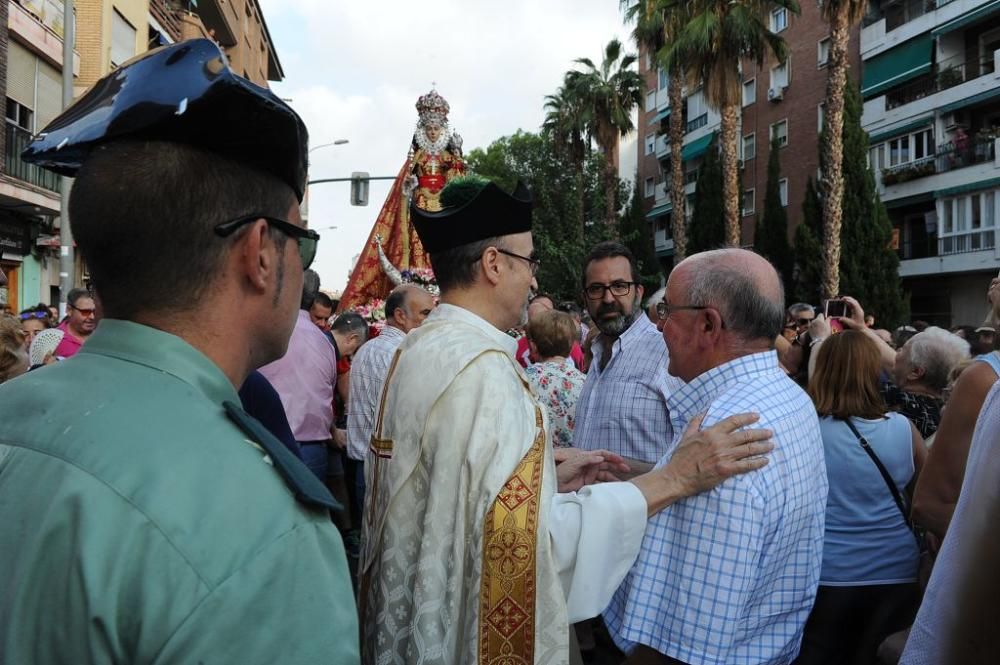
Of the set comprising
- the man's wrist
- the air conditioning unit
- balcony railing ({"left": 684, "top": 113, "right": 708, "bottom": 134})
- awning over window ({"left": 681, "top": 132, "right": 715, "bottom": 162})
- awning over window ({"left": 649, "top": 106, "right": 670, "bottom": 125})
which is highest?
awning over window ({"left": 649, "top": 106, "right": 670, "bottom": 125})

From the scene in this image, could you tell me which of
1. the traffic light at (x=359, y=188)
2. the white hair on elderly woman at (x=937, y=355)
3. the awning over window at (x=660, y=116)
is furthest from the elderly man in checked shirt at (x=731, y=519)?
the awning over window at (x=660, y=116)

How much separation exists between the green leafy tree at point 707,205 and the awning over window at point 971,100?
11331 millimetres

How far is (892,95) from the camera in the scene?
30203 mm

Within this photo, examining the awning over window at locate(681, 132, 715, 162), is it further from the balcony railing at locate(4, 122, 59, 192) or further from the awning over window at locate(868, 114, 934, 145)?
the balcony railing at locate(4, 122, 59, 192)

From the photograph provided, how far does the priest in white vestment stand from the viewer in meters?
2.07

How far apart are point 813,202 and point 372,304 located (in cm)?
2570

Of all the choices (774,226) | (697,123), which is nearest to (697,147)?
(697,123)

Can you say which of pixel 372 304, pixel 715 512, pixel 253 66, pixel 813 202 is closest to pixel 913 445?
pixel 715 512

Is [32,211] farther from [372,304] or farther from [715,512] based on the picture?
[715,512]

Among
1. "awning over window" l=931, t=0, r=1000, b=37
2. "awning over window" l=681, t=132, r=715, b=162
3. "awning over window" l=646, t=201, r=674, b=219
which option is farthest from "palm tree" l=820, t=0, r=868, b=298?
"awning over window" l=646, t=201, r=674, b=219

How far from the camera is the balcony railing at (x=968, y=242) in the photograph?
26156 mm

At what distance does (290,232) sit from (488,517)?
999 mm

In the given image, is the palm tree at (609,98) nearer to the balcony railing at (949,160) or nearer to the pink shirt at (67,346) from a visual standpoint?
the balcony railing at (949,160)

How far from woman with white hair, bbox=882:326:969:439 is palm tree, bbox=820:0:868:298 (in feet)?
54.3
